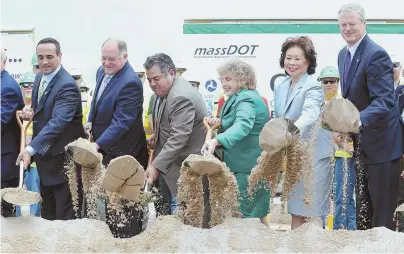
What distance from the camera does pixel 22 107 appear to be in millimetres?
4461

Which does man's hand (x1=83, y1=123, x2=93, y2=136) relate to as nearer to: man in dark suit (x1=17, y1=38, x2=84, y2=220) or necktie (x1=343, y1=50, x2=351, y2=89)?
man in dark suit (x1=17, y1=38, x2=84, y2=220)

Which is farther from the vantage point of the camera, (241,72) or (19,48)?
(19,48)

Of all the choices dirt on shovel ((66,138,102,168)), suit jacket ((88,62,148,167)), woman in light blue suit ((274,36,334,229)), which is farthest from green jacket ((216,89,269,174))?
dirt on shovel ((66,138,102,168))

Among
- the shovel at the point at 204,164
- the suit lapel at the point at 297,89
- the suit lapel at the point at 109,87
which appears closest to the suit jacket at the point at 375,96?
the suit lapel at the point at 297,89

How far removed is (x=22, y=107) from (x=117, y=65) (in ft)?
3.06

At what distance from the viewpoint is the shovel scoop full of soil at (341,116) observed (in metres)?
2.79

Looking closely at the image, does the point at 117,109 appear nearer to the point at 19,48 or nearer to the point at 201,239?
the point at 201,239

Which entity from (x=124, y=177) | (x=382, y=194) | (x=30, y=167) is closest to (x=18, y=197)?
(x=124, y=177)

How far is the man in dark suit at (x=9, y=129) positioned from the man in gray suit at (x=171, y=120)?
43.5 inches

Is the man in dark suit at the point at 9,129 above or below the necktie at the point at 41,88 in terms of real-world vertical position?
below

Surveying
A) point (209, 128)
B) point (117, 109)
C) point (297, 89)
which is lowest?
point (209, 128)

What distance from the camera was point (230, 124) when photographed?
3.56m

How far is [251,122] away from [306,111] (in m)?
0.31

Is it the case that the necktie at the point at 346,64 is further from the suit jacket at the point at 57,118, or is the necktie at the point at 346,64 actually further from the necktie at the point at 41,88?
the necktie at the point at 41,88
